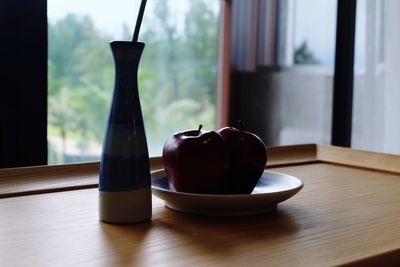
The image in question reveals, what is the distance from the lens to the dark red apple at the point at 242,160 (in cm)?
82

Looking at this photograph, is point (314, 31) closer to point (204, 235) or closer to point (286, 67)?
point (286, 67)

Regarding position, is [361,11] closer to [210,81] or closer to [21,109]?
[210,81]

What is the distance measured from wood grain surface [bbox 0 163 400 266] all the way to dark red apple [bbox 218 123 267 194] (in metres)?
Result: 0.07

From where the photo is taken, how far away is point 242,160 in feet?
2.70

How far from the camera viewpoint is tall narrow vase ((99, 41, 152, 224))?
0.73 m

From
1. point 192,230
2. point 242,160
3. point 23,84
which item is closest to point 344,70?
point 23,84

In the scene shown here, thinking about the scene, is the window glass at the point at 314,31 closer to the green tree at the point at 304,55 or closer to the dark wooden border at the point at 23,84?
the green tree at the point at 304,55

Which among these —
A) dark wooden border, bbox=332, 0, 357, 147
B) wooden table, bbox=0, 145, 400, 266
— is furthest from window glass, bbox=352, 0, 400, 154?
wooden table, bbox=0, 145, 400, 266

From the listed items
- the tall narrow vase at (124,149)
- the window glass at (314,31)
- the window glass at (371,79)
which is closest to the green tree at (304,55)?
the window glass at (314,31)

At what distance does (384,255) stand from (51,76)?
2.84m

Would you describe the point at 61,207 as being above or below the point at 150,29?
below

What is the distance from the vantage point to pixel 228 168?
823mm

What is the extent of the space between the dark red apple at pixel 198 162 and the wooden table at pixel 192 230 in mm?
49

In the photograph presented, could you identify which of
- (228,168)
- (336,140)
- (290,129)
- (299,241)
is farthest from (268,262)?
(290,129)
